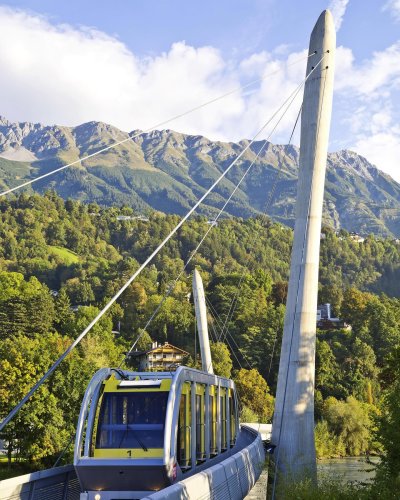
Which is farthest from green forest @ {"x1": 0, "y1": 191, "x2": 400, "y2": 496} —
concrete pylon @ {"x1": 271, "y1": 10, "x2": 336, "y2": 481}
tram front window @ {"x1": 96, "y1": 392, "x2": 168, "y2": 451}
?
tram front window @ {"x1": 96, "y1": 392, "x2": 168, "y2": 451}

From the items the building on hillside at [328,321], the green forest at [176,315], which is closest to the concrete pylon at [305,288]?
the green forest at [176,315]

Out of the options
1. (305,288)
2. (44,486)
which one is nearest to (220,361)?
(305,288)

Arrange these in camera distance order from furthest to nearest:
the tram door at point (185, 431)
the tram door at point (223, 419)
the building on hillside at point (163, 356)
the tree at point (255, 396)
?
the building on hillside at point (163, 356)
the tree at point (255, 396)
the tram door at point (223, 419)
the tram door at point (185, 431)

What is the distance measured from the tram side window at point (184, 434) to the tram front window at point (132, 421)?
403mm

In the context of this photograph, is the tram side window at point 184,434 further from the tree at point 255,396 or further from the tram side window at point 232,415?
the tree at point 255,396

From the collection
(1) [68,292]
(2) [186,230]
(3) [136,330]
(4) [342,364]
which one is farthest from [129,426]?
(2) [186,230]

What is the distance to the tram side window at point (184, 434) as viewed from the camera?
471 inches

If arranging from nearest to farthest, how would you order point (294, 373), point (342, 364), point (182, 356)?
point (294, 373), point (342, 364), point (182, 356)

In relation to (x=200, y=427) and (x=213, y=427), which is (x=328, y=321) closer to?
(x=213, y=427)

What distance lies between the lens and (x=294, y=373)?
15.6m

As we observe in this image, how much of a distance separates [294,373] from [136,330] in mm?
82485

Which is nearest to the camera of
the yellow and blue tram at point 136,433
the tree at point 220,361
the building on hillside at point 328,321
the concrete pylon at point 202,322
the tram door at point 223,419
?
the yellow and blue tram at point 136,433

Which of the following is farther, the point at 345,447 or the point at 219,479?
the point at 345,447

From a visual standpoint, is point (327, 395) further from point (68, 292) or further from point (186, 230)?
point (186, 230)
